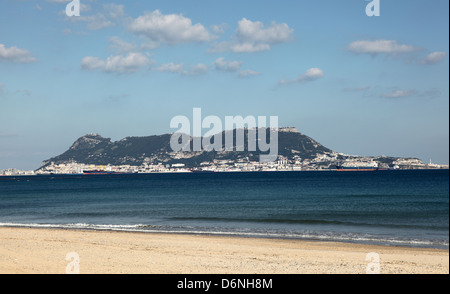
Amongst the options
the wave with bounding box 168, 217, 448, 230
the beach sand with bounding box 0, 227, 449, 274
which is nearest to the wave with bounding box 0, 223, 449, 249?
the beach sand with bounding box 0, 227, 449, 274

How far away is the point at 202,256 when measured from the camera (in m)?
17.8

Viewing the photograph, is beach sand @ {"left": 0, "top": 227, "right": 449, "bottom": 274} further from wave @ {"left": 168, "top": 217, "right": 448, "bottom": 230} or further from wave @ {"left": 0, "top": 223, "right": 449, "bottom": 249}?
wave @ {"left": 168, "top": 217, "right": 448, "bottom": 230}

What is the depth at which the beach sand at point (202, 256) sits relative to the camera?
14578 mm

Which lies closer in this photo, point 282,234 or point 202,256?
point 202,256

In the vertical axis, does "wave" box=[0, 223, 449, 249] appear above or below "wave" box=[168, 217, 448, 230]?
above

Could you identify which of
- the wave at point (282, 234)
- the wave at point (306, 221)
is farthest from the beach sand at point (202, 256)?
the wave at point (306, 221)

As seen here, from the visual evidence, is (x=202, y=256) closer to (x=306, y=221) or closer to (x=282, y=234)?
(x=282, y=234)

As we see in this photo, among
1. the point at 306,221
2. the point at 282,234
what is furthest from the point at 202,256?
the point at 306,221

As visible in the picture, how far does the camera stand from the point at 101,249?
62.9ft

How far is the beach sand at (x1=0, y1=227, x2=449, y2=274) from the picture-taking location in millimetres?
14578

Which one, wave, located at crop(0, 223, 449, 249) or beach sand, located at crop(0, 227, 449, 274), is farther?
wave, located at crop(0, 223, 449, 249)

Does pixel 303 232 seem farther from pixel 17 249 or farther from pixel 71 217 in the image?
pixel 71 217
